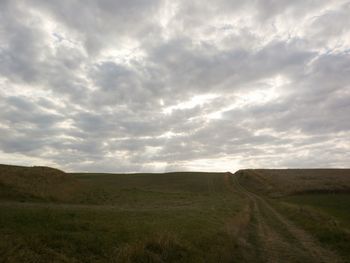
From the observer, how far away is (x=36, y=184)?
1591 inches

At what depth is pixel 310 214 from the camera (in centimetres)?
2919

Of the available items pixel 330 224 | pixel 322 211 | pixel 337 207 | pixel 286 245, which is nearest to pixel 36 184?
pixel 286 245

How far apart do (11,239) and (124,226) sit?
6.74m

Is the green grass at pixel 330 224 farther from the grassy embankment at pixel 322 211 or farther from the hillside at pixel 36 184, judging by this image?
the hillside at pixel 36 184

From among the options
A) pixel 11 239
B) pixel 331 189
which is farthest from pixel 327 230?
pixel 331 189

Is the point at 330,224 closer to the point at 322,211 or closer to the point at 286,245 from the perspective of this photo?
the point at 286,245

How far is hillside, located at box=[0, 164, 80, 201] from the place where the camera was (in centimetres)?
3580

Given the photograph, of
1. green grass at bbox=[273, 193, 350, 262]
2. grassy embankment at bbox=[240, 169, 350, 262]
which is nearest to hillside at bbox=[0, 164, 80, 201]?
grassy embankment at bbox=[240, 169, 350, 262]

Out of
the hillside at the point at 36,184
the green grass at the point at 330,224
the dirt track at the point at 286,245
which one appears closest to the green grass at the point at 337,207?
the green grass at the point at 330,224

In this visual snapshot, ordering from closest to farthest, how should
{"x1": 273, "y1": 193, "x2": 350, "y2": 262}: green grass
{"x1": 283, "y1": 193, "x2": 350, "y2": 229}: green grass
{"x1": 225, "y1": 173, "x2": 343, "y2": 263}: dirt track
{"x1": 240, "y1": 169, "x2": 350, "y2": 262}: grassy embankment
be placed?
1. {"x1": 225, "y1": 173, "x2": 343, "y2": 263}: dirt track
2. {"x1": 273, "y1": 193, "x2": 350, "y2": 262}: green grass
3. {"x1": 240, "y1": 169, "x2": 350, "y2": 262}: grassy embankment
4. {"x1": 283, "y1": 193, "x2": 350, "y2": 229}: green grass

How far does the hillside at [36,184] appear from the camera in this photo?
3580 cm

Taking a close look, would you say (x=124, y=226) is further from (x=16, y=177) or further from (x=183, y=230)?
(x=16, y=177)

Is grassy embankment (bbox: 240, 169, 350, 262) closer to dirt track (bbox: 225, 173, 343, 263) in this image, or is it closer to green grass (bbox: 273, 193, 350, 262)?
green grass (bbox: 273, 193, 350, 262)

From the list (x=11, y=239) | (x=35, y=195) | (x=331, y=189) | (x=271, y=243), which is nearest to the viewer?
(x=11, y=239)
